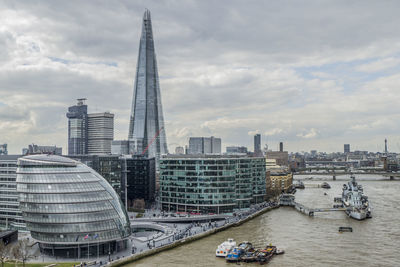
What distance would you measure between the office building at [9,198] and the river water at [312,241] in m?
36.2

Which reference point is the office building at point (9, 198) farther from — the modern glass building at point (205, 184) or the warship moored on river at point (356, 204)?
the warship moored on river at point (356, 204)

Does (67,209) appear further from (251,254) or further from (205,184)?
(205,184)

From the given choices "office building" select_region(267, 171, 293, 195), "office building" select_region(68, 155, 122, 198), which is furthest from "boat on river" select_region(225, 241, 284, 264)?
"office building" select_region(267, 171, 293, 195)

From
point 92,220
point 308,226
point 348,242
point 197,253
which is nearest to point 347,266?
point 348,242

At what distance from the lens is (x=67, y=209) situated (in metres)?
64.6

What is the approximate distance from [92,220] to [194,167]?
4757 cm

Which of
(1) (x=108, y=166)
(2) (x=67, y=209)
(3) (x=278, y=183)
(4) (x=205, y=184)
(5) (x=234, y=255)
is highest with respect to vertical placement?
(1) (x=108, y=166)

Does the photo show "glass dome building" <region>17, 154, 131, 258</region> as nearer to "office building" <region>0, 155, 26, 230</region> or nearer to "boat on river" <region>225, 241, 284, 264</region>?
"boat on river" <region>225, 241, 284, 264</region>

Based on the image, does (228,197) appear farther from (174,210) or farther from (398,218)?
(398,218)

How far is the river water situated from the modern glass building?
9.91m

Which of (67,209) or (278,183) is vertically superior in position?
(67,209)

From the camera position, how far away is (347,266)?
59781 millimetres

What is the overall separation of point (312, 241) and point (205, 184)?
37.4m

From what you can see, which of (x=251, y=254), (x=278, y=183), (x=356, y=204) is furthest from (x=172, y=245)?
(x=278, y=183)
